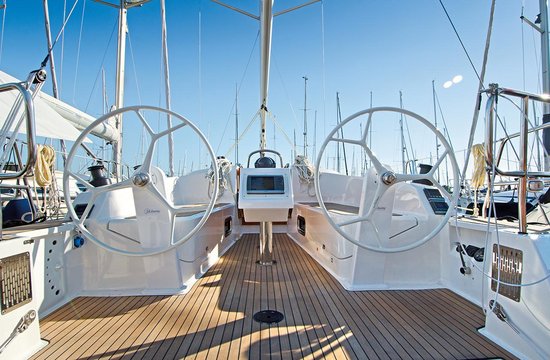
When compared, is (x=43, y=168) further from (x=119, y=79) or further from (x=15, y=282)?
(x=119, y=79)

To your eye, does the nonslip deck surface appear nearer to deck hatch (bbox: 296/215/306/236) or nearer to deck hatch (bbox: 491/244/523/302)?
deck hatch (bbox: 491/244/523/302)

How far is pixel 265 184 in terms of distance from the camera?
3.53 m

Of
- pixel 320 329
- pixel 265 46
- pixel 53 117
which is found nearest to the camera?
pixel 320 329

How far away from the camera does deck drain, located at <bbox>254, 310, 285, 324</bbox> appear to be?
2.35 metres

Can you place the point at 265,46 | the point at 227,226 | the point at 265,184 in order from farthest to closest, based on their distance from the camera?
the point at 227,226 → the point at 265,46 → the point at 265,184

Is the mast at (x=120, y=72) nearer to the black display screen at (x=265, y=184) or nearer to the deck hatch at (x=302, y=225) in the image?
the black display screen at (x=265, y=184)

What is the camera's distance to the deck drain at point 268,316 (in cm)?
235

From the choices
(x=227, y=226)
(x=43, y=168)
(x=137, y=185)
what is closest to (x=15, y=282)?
(x=137, y=185)

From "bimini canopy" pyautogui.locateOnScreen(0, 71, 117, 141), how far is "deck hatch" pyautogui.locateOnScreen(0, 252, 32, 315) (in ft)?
6.29

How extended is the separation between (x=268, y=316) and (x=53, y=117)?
3.23 metres

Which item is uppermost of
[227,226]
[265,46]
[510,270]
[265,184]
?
[265,46]

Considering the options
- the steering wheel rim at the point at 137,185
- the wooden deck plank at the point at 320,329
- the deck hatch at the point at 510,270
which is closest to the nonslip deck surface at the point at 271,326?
the wooden deck plank at the point at 320,329

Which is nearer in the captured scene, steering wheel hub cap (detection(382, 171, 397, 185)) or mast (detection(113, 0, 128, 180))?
steering wheel hub cap (detection(382, 171, 397, 185))

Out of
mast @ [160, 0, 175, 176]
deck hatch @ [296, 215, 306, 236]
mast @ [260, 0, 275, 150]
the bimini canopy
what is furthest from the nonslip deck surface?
mast @ [160, 0, 175, 176]
